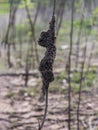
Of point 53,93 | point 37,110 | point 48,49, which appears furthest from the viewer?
point 53,93

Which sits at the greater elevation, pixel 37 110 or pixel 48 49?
pixel 48 49

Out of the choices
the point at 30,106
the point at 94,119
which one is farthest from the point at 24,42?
the point at 94,119

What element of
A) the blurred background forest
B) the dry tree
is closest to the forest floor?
the blurred background forest

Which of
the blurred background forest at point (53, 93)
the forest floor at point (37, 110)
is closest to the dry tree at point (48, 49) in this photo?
the blurred background forest at point (53, 93)

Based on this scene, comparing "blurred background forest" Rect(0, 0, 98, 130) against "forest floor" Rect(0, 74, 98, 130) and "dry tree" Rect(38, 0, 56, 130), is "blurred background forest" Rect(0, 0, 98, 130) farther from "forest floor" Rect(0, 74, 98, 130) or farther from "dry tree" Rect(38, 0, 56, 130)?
"dry tree" Rect(38, 0, 56, 130)

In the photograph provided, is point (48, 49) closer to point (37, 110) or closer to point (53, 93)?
point (37, 110)

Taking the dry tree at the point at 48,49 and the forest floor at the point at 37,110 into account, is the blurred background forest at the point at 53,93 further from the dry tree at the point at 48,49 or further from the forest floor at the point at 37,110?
the dry tree at the point at 48,49

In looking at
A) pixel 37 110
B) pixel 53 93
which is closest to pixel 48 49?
pixel 37 110

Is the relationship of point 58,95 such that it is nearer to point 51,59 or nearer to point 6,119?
point 6,119

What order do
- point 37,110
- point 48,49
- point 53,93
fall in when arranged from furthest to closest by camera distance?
point 53,93 → point 37,110 → point 48,49
